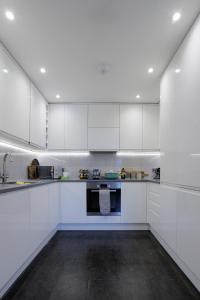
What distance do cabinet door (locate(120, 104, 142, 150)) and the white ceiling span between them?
38.3 inches

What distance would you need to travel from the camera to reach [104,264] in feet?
8.08

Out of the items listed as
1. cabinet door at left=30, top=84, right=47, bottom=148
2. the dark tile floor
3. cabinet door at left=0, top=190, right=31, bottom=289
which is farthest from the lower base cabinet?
cabinet door at left=30, top=84, right=47, bottom=148

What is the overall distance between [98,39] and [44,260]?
8.23 feet

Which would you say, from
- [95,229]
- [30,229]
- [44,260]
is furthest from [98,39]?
[95,229]

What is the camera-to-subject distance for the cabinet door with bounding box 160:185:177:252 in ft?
7.95

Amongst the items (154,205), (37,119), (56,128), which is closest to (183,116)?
(154,205)

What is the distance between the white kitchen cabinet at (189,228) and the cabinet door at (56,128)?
8.65 feet

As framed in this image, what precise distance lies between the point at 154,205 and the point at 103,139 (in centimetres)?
157

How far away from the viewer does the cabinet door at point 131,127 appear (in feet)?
14.0

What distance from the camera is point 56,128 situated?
14.1 ft

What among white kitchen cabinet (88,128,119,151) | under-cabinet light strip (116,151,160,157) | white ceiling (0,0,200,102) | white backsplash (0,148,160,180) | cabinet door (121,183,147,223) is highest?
white ceiling (0,0,200,102)

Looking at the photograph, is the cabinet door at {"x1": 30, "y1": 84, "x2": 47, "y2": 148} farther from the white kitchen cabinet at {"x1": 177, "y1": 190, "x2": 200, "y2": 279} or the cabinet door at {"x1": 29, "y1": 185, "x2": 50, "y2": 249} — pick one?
the white kitchen cabinet at {"x1": 177, "y1": 190, "x2": 200, "y2": 279}

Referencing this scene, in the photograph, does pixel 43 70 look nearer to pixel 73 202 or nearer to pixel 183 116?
pixel 183 116

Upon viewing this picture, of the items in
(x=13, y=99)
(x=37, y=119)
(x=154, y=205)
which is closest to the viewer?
(x=13, y=99)
